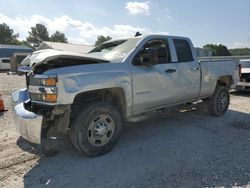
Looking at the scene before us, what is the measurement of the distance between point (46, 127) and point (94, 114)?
77cm

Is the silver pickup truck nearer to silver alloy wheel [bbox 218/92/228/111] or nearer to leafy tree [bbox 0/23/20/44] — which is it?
silver alloy wheel [bbox 218/92/228/111]

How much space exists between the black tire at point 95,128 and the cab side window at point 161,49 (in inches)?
63.6

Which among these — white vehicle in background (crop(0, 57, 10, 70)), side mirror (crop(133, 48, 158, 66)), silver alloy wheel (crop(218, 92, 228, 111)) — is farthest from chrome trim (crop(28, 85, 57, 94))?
white vehicle in background (crop(0, 57, 10, 70))

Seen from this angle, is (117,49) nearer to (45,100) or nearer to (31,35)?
(45,100)

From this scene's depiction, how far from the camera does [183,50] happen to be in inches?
251

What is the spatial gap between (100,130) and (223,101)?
4.27 metres

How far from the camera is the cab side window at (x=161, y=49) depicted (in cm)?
570

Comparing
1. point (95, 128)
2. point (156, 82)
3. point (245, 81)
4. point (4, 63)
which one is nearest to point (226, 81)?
point (156, 82)

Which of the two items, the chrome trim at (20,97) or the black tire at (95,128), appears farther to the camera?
the chrome trim at (20,97)

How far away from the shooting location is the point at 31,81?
180 inches

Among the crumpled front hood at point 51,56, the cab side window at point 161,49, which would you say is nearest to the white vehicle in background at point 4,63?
the cab side window at point 161,49

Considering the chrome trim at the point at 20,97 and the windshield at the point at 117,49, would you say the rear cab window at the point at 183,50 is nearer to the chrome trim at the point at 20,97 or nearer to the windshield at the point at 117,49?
the windshield at the point at 117,49

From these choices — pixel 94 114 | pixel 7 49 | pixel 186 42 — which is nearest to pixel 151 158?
pixel 94 114

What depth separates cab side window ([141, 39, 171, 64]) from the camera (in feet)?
18.7
